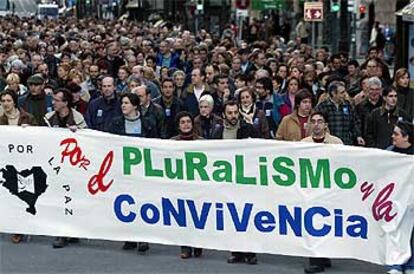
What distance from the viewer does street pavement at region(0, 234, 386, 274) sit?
10023 millimetres

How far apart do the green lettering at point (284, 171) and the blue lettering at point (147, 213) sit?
45.9 inches

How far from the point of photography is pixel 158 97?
14695 mm

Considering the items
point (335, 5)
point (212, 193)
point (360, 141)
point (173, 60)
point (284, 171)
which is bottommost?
point (212, 193)

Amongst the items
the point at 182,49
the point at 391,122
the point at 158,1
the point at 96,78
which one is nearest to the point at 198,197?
the point at 391,122

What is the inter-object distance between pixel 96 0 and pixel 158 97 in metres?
61.0

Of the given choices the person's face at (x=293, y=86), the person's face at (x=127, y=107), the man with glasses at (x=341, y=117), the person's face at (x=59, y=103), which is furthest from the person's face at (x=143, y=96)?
the person's face at (x=293, y=86)

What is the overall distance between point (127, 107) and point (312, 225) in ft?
8.49

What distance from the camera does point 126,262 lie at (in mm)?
10344

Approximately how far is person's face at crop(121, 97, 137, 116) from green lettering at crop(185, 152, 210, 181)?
1391mm

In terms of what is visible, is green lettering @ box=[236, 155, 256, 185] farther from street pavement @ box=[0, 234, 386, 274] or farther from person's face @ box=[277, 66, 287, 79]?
person's face @ box=[277, 66, 287, 79]

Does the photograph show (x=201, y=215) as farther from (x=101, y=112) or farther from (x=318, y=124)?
(x=101, y=112)

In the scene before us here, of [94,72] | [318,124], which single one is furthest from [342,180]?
[94,72]

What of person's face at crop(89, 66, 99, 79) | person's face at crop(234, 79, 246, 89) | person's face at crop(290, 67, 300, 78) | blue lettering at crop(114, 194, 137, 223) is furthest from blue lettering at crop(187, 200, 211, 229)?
person's face at crop(89, 66, 99, 79)

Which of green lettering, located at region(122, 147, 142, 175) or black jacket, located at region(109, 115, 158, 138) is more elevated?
black jacket, located at region(109, 115, 158, 138)
